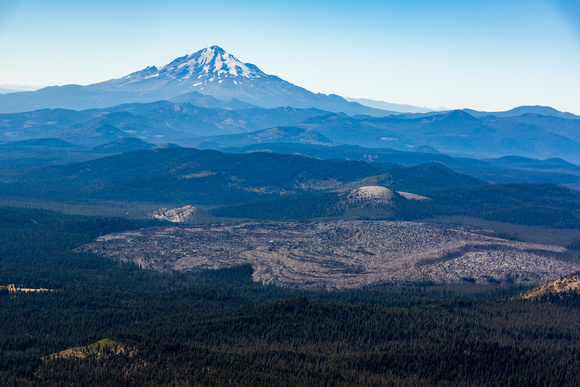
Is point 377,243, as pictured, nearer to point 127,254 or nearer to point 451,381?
point 127,254

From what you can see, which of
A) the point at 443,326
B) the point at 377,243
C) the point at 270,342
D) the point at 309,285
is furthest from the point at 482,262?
the point at 270,342

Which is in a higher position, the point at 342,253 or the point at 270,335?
the point at 342,253

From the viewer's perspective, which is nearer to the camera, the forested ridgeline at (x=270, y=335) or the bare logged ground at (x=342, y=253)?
the forested ridgeline at (x=270, y=335)

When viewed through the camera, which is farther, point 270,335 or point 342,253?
point 342,253

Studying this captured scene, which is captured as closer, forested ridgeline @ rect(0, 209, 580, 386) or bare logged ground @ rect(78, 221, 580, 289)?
forested ridgeline @ rect(0, 209, 580, 386)
